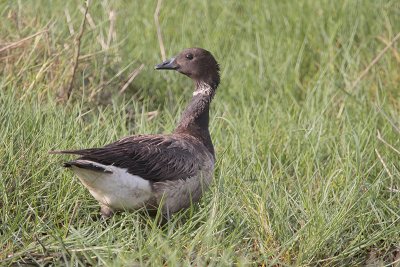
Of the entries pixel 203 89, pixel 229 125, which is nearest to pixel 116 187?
pixel 203 89

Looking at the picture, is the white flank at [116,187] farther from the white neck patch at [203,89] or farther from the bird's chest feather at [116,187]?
the white neck patch at [203,89]

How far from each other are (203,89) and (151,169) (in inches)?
40.4

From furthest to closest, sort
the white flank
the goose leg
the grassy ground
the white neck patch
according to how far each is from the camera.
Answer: the white neck patch < the goose leg < the white flank < the grassy ground

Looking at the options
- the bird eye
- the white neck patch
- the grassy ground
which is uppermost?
the bird eye

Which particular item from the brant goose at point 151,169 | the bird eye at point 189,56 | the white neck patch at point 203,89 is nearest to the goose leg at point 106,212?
the brant goose at point 151,169

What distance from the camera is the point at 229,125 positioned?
656 centimetres

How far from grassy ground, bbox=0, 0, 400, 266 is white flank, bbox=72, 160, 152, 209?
0.09 meters

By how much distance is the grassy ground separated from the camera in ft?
15.9

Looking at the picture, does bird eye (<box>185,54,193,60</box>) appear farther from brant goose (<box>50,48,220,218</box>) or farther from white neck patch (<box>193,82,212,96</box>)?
brant goose (<box>50,48,220,218</box>)

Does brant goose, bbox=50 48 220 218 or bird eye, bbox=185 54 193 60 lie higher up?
bird eye, bbox=185 54 193 60

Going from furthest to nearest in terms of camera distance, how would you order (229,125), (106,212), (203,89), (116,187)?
1. (229,125)
2. (203,89)
3. (106,212)
4. (116,187)

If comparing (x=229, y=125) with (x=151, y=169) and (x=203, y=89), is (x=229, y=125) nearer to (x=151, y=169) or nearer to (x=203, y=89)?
(x=203, y=89)

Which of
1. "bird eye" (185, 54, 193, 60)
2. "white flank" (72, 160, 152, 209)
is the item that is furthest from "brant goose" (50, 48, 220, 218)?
"bird eye" (185, 54, 193, 60)

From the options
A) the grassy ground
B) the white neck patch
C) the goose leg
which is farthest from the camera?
the white neck patch
